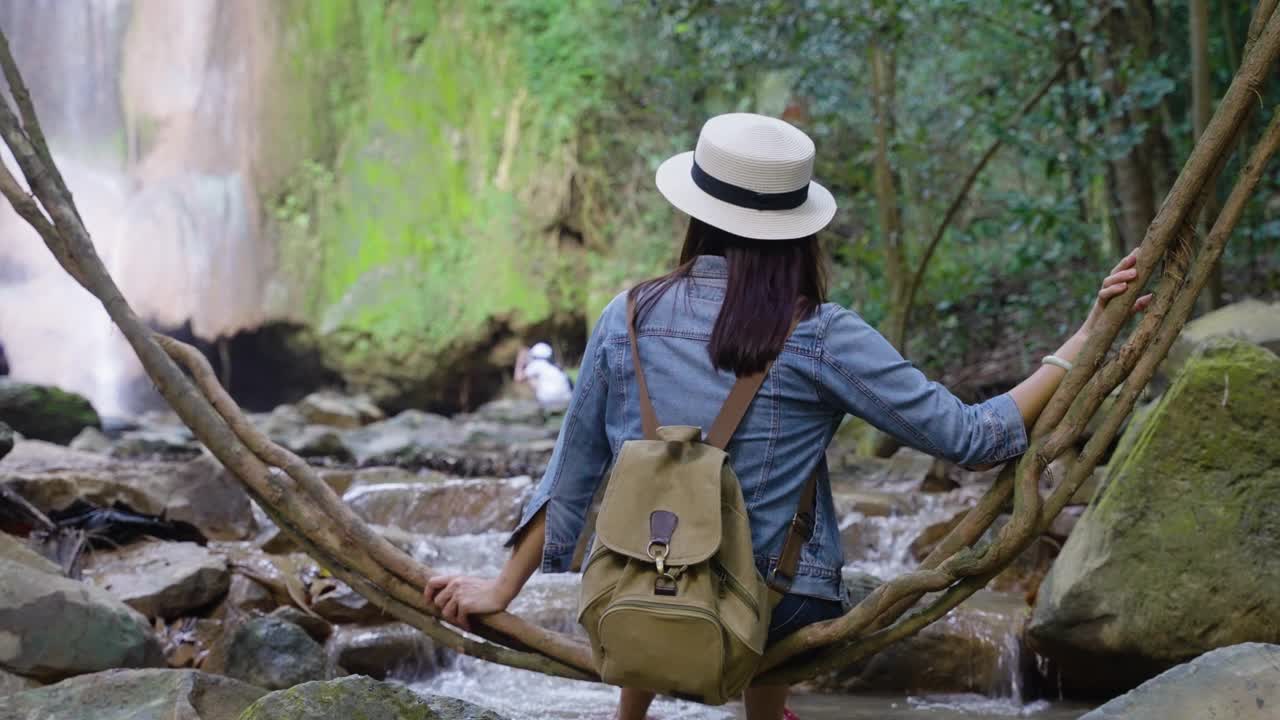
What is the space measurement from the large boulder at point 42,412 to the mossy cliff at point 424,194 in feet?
19.9

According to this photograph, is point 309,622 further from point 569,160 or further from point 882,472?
point 569,160

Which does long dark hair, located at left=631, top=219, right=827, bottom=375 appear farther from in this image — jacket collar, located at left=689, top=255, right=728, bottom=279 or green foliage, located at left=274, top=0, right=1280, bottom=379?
green foliage, located at left=274, top=0, right=1280, bottom=379

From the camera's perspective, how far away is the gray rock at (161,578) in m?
4.73

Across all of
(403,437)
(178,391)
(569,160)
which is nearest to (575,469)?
(178,391)

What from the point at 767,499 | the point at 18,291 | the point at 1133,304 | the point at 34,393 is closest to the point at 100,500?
the point at 767,499

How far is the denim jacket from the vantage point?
2.25 m

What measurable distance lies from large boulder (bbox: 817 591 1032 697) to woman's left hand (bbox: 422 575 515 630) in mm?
2556

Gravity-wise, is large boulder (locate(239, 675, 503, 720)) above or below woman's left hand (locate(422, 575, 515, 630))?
below

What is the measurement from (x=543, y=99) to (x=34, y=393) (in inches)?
345

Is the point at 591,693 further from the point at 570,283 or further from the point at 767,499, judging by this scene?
the point at 570,283

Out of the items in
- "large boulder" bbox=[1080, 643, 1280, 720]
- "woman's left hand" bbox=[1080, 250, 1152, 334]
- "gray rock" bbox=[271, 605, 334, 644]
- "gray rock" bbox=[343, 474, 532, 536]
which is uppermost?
"woman's left hand" bbox=[1080, 250, 1152, 334]

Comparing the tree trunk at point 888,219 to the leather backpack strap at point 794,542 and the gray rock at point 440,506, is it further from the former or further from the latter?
the leather backpack strap at point 794,542

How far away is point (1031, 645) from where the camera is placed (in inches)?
176

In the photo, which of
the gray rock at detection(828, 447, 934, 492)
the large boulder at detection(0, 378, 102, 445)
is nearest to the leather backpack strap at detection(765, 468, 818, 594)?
the gray rock at detection(828, 447, 934, 492)
